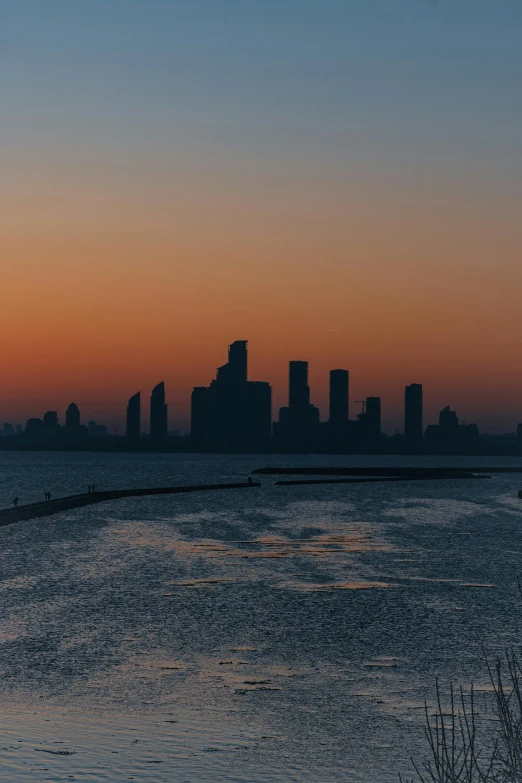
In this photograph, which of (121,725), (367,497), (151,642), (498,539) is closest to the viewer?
(121,725)

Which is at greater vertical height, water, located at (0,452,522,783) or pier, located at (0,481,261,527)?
water, located at (0,452,522,783)

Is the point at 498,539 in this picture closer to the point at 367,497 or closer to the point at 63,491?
the point at 367,497

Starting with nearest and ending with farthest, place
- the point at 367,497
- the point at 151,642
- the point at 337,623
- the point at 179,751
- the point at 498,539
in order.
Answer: the point at 179,751, the point at 151,642, the point at 337,623, the point at 498,539, the point at 367,497

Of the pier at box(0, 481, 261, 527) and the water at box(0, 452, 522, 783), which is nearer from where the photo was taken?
the water at box(0, 452, 522, 783)

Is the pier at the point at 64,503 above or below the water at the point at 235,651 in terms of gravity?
below

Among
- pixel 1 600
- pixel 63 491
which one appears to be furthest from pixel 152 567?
pixel 63 491

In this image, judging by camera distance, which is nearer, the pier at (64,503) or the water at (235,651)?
the water at (235,651)

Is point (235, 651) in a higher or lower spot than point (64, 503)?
→ higher

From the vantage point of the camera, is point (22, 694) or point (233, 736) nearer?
point (233, 736)
